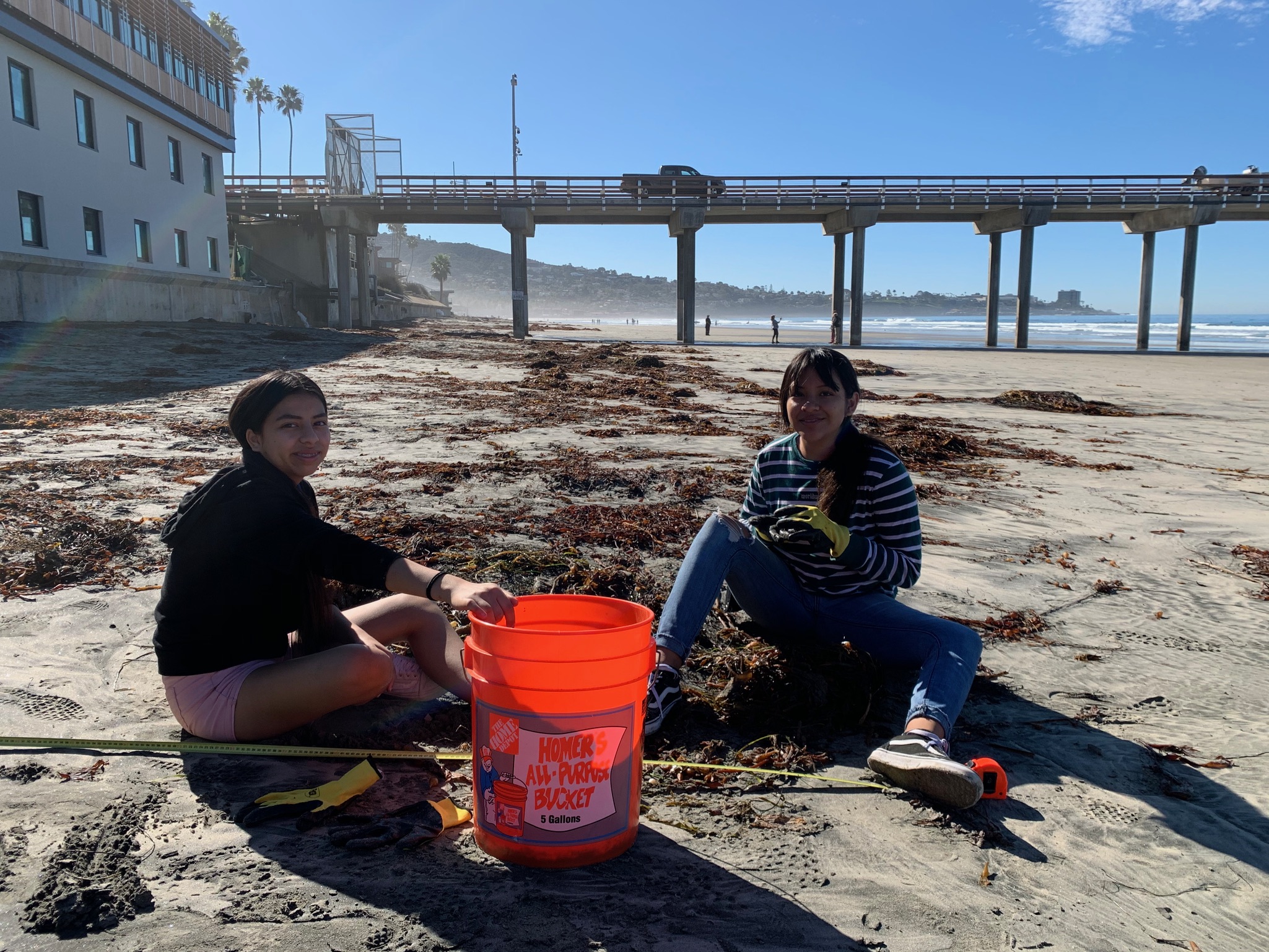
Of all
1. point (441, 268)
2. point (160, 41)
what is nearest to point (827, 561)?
point (160, 41)

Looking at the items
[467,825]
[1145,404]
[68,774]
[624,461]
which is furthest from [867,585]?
[1145,404]

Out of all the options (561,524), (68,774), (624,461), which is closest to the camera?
(68,774)

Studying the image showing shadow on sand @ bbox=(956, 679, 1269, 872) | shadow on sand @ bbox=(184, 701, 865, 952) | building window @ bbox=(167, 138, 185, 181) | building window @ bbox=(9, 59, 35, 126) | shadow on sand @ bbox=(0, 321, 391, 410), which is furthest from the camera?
building window @ bbox=(167, 138, 185, 181)

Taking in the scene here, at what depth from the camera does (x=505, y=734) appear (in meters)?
2.00

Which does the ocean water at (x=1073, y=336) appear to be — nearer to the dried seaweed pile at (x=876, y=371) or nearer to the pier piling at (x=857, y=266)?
the pier piling at (x=857, y=266)

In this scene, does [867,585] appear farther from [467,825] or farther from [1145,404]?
[1145,404]

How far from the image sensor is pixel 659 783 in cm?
255

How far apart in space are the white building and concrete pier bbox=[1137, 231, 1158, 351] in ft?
111

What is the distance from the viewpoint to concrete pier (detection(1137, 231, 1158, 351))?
1378 inches

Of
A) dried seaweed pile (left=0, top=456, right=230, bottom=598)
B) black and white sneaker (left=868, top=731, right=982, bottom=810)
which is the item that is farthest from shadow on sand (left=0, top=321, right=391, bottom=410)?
black and white sneaker (left=868, top=731, right=982, bottom=810)

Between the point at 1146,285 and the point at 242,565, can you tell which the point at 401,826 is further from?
the point at 1146,285

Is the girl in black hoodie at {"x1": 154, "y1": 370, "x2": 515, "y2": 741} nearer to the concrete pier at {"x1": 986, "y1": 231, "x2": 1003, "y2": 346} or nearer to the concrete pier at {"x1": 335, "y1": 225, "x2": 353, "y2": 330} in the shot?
the concrete pier at {"x1": 335, "y1": 225, "x2": 353, "y2": 330}

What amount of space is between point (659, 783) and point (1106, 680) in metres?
1.90

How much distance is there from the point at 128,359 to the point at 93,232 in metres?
11.2
